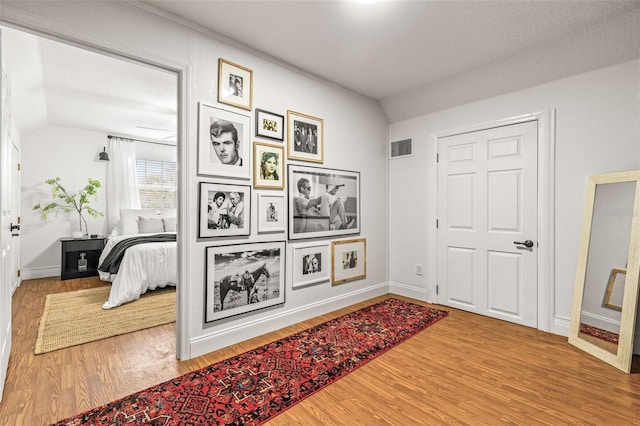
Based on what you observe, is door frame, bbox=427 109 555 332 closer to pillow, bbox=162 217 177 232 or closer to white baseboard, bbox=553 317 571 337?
white baseboard, bbox=553 317 571 337

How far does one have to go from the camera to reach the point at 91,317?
11.2 ft

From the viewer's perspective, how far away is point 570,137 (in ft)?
9.89

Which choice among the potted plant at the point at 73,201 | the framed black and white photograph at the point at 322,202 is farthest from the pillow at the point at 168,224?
the framed black and white photograph at the point at 322,202

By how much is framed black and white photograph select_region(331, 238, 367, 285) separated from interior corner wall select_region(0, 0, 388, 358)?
10cm

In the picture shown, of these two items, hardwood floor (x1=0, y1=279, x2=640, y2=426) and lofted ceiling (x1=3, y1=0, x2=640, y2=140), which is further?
lofted ceiling (x1=3, y1=0, x2=640, y2=140)

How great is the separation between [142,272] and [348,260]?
9.14 feet

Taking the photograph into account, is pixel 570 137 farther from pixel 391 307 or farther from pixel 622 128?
pixel 391 307

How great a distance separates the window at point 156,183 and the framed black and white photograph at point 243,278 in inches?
191

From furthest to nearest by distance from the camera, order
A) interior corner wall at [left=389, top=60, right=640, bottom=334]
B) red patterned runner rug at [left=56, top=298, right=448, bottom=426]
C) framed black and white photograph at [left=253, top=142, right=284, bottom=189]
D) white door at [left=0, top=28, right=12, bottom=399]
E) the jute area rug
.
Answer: framed black and white photograph at [left=253, top=142, right=284, bottom=189] < the jute area rug < interior corner wall at [left=389, top=60, right=640, bottom=334] < white door at [left=0, top=28, right=12, bottom=399] < red patterned runner rug at [left=56, top=298, right=448, bottom=426]

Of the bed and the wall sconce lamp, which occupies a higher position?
the wall sconce lamp

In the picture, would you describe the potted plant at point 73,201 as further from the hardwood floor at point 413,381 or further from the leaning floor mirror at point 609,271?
the leaning floor mirror at point 609,271

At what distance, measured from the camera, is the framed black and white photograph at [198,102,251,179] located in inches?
104

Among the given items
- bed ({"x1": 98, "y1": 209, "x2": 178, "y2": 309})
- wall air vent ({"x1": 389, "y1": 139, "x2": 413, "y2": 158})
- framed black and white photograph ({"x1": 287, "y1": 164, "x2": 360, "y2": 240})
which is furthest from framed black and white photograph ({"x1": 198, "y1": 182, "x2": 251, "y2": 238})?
wall air vent ({"x1": 389, "y1": 139, "x2": 413, "y2": 158})

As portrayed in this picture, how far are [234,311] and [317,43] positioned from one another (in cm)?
259
